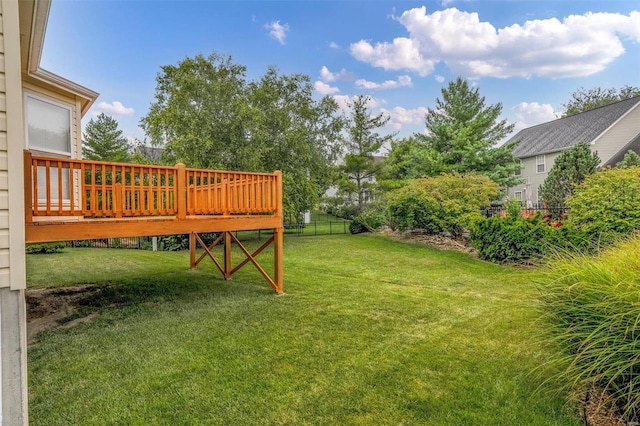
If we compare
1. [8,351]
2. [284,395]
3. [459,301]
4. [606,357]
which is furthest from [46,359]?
[459,301]

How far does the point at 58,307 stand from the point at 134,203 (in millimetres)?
2723

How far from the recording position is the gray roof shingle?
17.5m

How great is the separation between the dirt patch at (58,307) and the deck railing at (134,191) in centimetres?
162

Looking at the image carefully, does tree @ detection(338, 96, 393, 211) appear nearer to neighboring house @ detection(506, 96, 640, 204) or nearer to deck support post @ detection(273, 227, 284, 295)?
neighboring house @ detection(506, 96, 640, 204)

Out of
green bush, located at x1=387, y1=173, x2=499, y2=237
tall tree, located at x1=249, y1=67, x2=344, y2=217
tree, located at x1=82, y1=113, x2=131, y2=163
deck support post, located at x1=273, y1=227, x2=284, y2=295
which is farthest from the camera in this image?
tree, located at x1=82, y1=113, x2=131, y2=163

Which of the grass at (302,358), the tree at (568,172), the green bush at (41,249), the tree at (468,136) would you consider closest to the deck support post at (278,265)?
the grass at (302,358)

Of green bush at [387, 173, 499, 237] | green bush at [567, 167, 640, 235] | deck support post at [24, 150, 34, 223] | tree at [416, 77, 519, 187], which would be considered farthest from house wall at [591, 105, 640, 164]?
deck support post at [24, 150, 34, 223]

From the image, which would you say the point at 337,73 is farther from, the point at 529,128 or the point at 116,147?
the point at 116,147

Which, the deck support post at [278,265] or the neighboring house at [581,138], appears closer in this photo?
the deck support post at [278,265]

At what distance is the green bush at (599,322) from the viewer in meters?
2.32

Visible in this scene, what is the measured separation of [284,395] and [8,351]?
205 cm

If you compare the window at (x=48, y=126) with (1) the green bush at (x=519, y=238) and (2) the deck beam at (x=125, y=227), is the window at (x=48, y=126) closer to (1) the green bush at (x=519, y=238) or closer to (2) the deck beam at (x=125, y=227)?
(2) the deck beam at (x=125, y=227)

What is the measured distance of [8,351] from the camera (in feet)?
7.43

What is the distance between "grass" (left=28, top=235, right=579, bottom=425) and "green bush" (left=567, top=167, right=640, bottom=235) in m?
2.55
